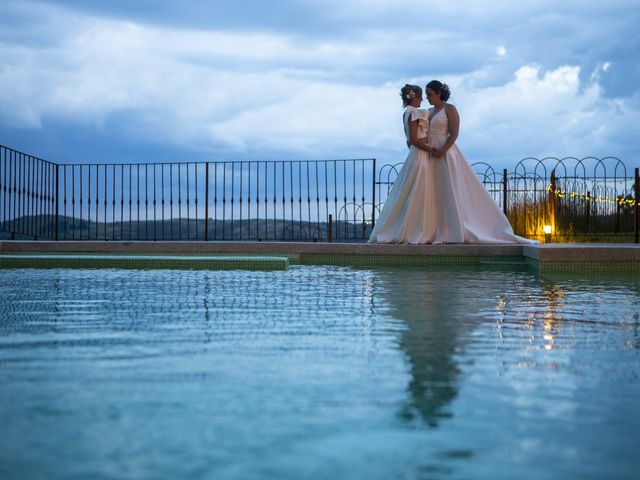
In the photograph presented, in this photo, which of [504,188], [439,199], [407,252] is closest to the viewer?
[407,252]

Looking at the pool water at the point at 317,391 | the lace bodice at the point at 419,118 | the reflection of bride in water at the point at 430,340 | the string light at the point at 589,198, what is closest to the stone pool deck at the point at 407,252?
the lace bodice at the point at 419,118

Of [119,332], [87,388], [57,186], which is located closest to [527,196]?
[57,186]

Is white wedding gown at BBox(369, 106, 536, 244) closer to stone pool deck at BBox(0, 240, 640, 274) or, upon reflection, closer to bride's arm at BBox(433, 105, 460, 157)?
bride's arm at BBox(433, 105, 460, 157)

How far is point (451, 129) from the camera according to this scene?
880 cm

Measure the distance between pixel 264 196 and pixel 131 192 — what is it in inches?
90.0

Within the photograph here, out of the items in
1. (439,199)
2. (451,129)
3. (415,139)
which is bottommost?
(439,199)

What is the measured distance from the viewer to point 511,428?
152cm

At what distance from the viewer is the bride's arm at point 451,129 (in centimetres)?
876

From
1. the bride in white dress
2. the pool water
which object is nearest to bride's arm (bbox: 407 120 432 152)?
the bride in white dress

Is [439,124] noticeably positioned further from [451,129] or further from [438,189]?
[438,189]

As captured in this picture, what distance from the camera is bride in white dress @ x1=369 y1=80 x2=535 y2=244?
345 inches

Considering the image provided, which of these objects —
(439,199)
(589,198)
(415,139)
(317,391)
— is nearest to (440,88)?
(415,139)

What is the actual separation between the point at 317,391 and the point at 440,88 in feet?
24.2

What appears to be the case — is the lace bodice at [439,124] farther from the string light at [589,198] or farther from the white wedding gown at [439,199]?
the string light at [589,198]
